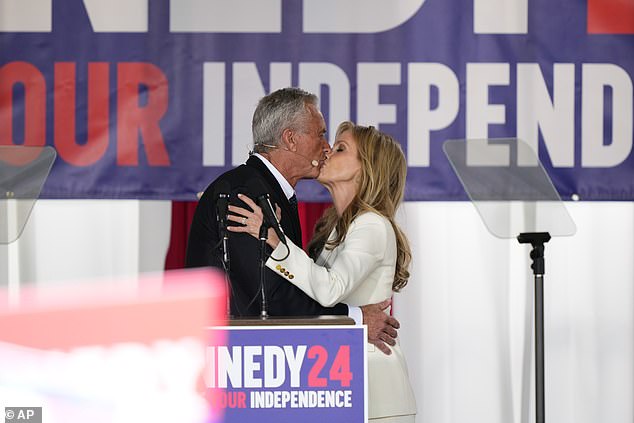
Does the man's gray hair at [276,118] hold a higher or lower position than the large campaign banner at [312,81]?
lower

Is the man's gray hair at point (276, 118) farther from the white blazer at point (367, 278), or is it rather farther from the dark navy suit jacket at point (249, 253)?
the white blazer at point (367, 278)

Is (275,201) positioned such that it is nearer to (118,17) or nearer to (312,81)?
(312,81)

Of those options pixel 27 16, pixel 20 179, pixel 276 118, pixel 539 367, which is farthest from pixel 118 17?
pixel 539 367

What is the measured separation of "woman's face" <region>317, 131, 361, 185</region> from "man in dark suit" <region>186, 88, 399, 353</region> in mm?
48

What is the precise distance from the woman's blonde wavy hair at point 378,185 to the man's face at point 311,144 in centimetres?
15

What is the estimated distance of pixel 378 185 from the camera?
10.7 feet

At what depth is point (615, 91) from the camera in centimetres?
443

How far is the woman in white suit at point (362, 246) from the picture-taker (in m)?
2.88

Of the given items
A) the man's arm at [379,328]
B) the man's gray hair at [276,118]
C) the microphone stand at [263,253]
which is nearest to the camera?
the microphone stand at [263,253]

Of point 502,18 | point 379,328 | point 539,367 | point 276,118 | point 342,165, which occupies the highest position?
point 502,18

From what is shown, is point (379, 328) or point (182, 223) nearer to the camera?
point (379, 328)

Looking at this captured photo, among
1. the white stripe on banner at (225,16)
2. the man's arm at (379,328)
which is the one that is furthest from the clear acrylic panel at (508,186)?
the man's arm at (379,328)

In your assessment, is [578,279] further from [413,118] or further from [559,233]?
[413,118]

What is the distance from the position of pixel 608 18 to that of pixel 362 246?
197 centimetres
